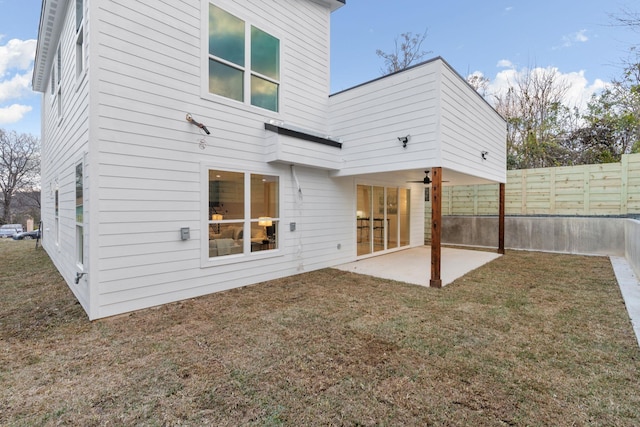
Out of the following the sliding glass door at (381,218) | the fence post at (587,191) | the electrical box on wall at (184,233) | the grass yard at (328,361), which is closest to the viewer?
the grass yard at (328,361)

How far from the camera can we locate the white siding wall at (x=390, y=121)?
16.9 ft

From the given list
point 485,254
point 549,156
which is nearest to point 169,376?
point 485,254

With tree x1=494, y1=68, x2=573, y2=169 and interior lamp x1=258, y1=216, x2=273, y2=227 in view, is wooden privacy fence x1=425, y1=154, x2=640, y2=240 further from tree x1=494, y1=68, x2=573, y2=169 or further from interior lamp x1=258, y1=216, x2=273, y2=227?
interior lamp x1=258, y1=216, x2=273, y2=227

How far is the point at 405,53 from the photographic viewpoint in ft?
50.4

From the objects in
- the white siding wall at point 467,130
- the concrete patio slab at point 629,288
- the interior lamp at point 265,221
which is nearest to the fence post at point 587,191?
the concrete patio slab at point 629,288

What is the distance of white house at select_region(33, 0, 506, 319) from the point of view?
3.81 meters

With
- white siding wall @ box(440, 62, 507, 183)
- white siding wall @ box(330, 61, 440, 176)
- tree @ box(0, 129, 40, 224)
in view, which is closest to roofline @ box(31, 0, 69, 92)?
white siding wall @ box(330, 61, 440, 176)

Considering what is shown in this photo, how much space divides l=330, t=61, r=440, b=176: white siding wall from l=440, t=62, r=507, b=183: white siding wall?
23 centimetres

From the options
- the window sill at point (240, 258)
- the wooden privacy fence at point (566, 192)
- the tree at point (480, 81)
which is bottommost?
the window sill at point (240, 258)

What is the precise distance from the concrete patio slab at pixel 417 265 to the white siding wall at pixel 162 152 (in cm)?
205

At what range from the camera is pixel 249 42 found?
5379 mm

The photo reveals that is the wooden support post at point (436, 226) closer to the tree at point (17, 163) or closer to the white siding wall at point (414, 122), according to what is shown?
the white siding wall at point (414, 122)

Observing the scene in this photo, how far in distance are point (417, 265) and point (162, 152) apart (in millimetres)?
5745

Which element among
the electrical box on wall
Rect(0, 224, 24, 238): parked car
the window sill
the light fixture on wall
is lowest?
Rect(0, 224, 24, 238): parked car
